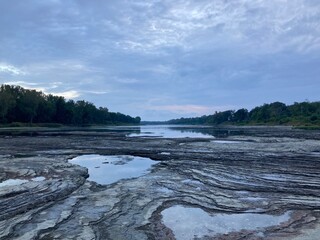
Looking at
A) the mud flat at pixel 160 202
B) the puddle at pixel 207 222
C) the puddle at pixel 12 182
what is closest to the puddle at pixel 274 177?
the mud flat at pixel 160 202

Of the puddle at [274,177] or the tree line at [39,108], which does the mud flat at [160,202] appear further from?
the tree line at [39,108]

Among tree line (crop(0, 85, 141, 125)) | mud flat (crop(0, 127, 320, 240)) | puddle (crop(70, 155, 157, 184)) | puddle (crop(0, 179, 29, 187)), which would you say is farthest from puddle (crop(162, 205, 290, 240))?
tree line (crop(0, 85, 141, 125))

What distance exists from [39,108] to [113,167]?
105917mm

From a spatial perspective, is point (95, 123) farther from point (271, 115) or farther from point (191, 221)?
point (191, 221)

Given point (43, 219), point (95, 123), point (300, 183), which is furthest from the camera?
point (95, 123)

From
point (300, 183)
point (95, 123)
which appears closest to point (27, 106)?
point (95, 123)

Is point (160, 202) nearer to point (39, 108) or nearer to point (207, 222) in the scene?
point (207, 222)

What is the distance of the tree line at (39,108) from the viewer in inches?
3989

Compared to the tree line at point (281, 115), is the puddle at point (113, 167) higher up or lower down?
lower down

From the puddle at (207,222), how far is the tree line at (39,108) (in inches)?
3644

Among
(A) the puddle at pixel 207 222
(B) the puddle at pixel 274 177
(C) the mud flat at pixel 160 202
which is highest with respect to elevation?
(B) the puddle at pixel 274 177

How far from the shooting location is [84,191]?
1365 centimetres

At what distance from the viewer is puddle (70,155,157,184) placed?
57.3ft

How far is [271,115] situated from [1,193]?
146929 millimetres
